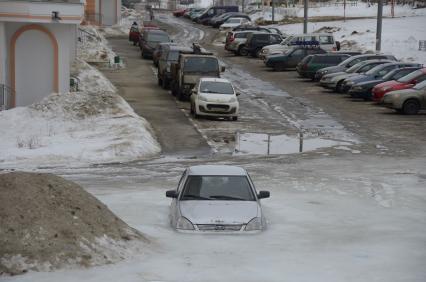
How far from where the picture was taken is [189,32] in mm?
79000

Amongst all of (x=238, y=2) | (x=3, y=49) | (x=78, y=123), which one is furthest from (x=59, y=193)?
(x=238, y=2)

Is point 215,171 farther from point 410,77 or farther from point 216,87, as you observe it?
point 410,77

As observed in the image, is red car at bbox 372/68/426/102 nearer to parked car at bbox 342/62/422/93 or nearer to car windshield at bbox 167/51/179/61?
parked car at bbox 342/62/422/93

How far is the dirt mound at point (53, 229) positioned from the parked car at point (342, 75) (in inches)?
1080

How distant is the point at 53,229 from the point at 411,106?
76.5 ft

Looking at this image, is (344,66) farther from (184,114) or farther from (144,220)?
(144,220)

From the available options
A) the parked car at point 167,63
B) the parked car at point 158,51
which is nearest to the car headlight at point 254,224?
the parked car at point 167,63

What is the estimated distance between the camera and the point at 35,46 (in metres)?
33.8

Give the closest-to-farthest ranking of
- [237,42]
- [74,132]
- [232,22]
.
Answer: [74,132] < [237,42] < [232,22]

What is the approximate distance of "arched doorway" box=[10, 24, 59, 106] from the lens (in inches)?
1313

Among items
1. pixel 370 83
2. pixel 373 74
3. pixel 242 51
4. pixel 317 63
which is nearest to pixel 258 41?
pixel 242 51

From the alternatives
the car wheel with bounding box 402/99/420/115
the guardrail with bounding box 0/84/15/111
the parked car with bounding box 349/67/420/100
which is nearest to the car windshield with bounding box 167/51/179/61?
the parked car with bounding box 349/67/420/100

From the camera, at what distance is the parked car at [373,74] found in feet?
127

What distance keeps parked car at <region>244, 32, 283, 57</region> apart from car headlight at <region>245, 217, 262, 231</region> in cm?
4381
